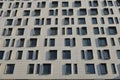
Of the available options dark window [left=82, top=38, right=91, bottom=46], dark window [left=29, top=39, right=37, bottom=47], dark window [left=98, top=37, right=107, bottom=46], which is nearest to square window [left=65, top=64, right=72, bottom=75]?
dark window [left=82, top=38, right=91, bottom=46]

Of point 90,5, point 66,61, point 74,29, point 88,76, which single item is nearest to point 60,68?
point 66,61

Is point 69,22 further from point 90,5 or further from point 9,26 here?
point 9,26

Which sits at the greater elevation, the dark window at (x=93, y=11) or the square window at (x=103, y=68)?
the dark window at (x=93, y=11)

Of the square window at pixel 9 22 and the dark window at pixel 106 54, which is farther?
the square window at pixel 9 22

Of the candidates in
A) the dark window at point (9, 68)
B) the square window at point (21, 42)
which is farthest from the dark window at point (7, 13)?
the dark window at point (9, 68)

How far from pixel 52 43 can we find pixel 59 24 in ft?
18.2

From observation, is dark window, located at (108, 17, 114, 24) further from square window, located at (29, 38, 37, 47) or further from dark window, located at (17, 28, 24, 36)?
dark window, located at (17, 28, 24, 36)

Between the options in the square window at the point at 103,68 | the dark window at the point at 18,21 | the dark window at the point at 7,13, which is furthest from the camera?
the dark window at the point at 7,13

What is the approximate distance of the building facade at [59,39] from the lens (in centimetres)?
3838

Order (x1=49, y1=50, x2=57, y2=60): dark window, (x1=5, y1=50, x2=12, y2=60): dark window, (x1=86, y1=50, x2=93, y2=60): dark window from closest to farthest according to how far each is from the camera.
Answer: (x1=86, y1=50, x2=93, y2=60): dark window < (x1=49, y1=50, x2=57, y2=60): dark window < (x1=5, y1=50, x2=12, y2=60): dark window

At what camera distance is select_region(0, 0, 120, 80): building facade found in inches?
1511

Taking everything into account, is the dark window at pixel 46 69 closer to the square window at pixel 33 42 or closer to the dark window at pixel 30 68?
the dark window at pixel 30 68

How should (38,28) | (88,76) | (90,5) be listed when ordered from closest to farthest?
(88,76) → (38,28) → (90,5)

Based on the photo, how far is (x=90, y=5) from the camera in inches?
1984
